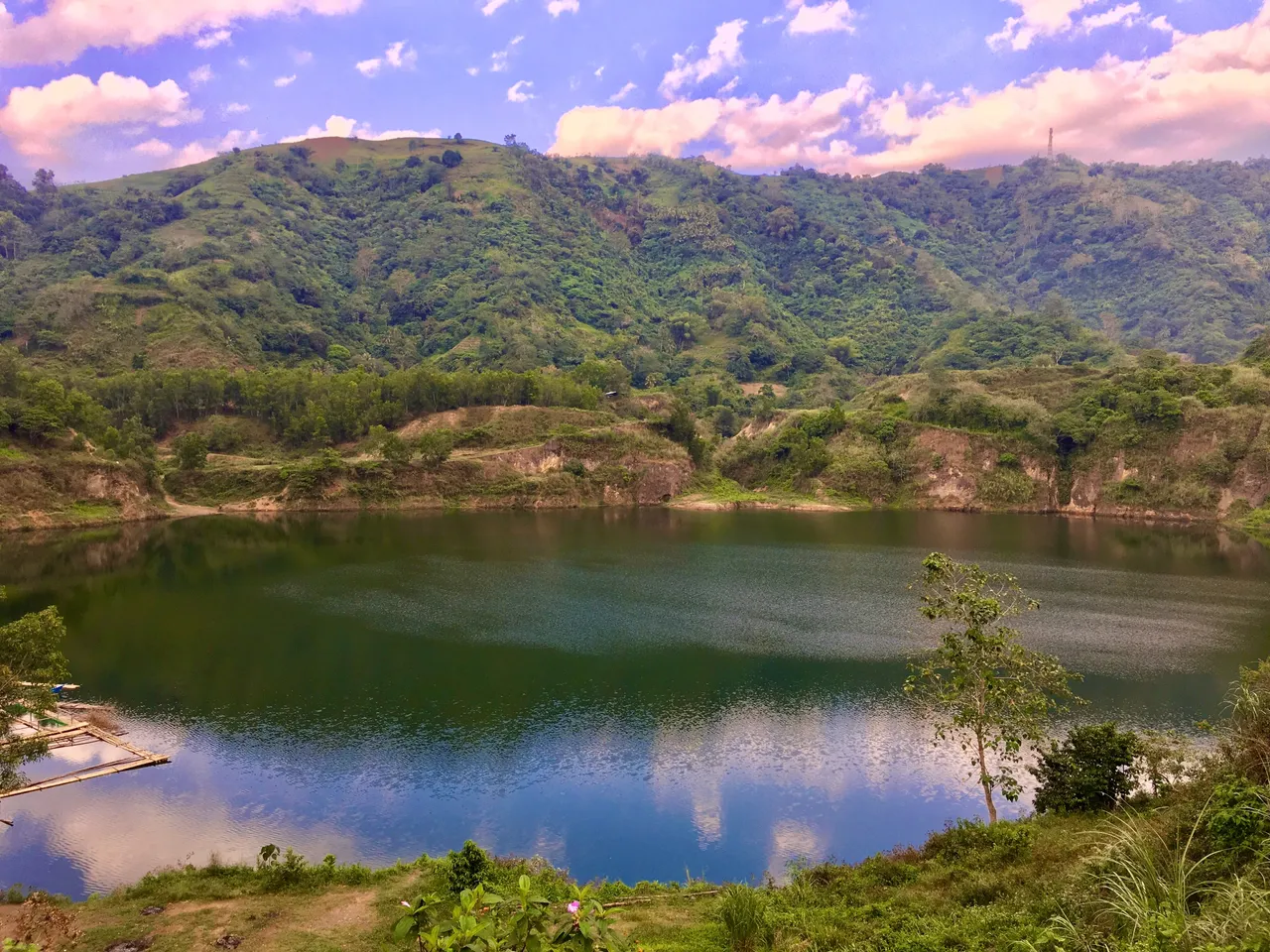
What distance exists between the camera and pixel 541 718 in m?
29.7

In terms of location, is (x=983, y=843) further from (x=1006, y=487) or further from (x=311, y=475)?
(x=1006, y=487)

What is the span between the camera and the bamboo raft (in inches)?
965

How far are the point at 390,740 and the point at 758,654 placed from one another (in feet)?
56.8

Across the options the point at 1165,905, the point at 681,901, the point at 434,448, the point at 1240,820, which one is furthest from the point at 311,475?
the point at 1165,905

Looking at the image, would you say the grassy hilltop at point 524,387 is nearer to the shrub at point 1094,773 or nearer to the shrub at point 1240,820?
the shrub at point 1094,773

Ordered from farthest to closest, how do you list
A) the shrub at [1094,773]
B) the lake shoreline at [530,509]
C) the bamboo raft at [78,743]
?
the lake shoreline at [530,509] → the bamboo raft at [78,743] → the shrub at [1094,773]

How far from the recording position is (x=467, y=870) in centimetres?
1697

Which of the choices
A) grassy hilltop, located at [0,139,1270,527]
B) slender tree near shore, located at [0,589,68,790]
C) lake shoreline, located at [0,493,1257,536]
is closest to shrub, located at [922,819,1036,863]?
slender tree near shore, located at [0,589,68,790]

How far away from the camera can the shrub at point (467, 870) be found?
55.1 feet

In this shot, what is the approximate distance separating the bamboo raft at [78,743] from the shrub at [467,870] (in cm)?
1477

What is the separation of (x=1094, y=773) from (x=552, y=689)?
19.8 metres

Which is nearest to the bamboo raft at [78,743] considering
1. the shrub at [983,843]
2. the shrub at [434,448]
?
the shrub at [983,843]

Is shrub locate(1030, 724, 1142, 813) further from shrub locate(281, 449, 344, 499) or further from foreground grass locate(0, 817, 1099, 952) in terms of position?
shrub locate(281, 449, 344, 499)

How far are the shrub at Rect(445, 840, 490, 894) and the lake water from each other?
4.17 metres
